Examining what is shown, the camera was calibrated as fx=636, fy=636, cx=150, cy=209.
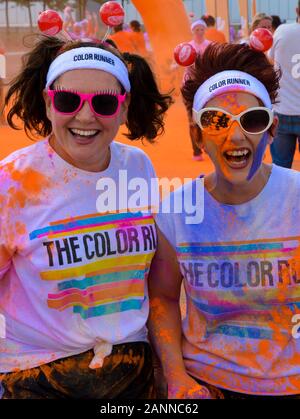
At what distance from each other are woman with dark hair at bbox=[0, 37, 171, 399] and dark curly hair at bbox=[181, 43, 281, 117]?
0.23 metres

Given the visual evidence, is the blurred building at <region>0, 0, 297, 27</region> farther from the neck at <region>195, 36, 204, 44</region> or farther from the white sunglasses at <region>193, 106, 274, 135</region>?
the white sunglasses at <region>193, 106, 274, 135</region>

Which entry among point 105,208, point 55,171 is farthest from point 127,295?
point 55,171

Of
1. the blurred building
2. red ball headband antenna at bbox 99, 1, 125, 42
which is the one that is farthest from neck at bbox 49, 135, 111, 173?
the blurred building

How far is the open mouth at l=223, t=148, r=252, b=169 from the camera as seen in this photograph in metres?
1.84

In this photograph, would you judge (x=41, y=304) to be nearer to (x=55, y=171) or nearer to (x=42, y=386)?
(x=42, y=386)

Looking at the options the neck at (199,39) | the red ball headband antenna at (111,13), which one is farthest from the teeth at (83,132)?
the neck at (199,39)

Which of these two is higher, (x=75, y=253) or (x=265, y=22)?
(x=265, y=22)

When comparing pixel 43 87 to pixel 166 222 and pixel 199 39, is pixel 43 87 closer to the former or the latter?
pixel 166 222

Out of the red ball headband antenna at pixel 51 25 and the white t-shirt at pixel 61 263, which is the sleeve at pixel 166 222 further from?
→ the red ball headband antenna at pixel 51 25

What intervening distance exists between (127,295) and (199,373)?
1.07ft

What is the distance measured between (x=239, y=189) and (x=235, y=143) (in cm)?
16

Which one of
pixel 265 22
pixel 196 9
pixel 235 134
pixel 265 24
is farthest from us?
pixel 196 9

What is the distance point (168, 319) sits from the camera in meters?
2.03

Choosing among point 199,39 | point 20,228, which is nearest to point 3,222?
point 20,228
